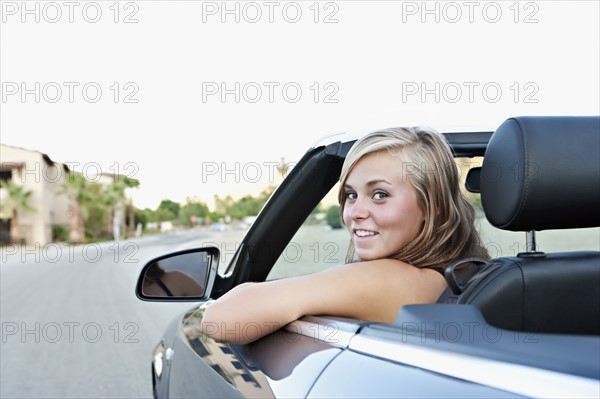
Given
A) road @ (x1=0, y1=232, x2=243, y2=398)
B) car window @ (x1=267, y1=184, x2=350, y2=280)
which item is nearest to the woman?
car window @ (x1=267, y1=184, x2=350, y2=280)

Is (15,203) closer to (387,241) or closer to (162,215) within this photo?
(162,215)

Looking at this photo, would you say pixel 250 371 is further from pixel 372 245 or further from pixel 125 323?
pixel 125 323

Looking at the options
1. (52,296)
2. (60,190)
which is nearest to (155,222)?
(60,190)

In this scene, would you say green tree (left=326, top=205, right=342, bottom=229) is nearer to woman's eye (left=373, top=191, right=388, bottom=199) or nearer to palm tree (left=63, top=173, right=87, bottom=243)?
woman's eye (left=373, top=191, right=388, bottom=199)

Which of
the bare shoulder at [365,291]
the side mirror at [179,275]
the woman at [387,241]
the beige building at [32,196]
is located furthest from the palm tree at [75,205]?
the bare shoulder at [365,291]

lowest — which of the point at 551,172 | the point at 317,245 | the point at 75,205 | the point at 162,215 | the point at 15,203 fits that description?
the point at 162,215

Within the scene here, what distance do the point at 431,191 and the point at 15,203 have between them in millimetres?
85595

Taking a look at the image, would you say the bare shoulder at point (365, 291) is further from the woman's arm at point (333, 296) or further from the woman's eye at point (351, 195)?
the woman's eye at point (351, 195)

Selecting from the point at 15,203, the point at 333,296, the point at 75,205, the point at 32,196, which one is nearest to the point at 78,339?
the point at 333,296

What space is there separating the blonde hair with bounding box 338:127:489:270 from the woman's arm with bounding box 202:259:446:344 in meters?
0.12

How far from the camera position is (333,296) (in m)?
1.87

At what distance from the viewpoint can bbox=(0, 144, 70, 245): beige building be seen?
7381cm

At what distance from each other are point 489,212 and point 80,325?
32.0 feet

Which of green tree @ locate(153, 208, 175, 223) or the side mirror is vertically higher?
the side mirror
